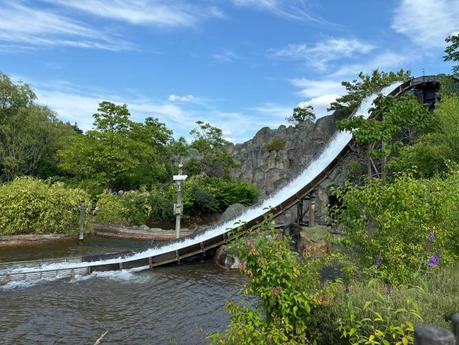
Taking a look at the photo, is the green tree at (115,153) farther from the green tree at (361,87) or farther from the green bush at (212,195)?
the green tree at (361,87)

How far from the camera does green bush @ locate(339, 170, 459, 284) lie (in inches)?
193

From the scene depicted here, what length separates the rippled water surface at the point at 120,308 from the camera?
6.97m

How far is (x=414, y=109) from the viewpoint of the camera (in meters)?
11.3

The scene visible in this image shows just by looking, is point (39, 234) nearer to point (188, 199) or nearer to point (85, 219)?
point (85, 219)

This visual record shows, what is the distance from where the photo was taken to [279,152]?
36.4 m

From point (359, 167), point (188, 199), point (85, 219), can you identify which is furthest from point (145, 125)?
point (359, 167)

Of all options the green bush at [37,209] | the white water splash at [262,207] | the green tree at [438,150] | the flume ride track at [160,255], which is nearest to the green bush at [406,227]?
the flume ride track at [160,255]

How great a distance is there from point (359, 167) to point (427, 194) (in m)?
15.2

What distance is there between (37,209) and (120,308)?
429 inches

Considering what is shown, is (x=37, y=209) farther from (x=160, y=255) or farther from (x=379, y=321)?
(x=379, y=321)

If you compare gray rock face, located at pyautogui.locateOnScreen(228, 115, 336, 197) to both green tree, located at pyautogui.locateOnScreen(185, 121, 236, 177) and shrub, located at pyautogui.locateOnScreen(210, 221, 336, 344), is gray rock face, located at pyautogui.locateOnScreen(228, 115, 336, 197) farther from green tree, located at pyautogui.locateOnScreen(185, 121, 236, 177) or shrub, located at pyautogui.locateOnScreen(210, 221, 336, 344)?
shrub, located at pyautogui.locateOnScreen(210, 221, 336, 344)

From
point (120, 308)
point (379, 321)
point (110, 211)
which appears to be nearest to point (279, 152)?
point (110, 211)

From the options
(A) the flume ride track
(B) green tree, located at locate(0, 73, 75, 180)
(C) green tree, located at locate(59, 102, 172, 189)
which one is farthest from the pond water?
(B) green tree, located at locate(0, 73, 75, 180)

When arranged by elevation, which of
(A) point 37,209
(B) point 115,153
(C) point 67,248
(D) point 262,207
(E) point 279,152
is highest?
(E) point 279,152
